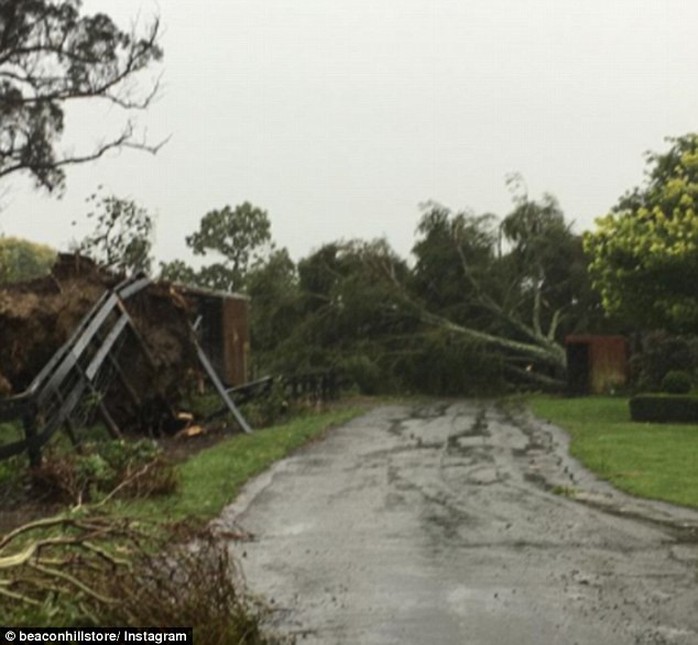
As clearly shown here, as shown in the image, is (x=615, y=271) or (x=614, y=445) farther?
(x=615, y=271)

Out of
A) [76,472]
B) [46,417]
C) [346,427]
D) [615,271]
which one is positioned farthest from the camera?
[615,271]

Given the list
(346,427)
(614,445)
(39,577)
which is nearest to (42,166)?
(346,427)

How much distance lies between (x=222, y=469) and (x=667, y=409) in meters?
11.4

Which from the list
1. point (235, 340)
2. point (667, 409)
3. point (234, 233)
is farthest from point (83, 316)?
point (234, 233)

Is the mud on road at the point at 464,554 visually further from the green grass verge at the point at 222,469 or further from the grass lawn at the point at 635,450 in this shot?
the grass lawn at the point at 635,450

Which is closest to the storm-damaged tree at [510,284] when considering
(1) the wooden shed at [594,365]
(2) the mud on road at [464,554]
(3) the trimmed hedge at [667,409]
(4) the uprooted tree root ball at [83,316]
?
(1) the wooden shed at [594,365]

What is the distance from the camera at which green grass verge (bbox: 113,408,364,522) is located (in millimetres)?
10250

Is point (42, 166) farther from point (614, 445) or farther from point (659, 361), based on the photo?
point (614, 445)

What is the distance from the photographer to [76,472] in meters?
11.5

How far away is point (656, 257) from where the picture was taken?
890 inches

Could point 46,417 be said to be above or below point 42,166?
below

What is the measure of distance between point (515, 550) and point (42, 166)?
25.8m

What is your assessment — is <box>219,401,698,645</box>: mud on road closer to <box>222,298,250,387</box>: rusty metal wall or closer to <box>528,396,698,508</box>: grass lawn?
<box>528,396,698,508</box>: grass lawn

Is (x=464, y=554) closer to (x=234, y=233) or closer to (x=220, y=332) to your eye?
(x=220, y=332)
